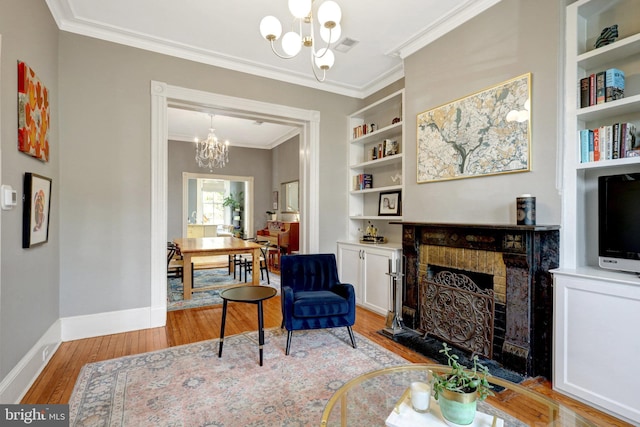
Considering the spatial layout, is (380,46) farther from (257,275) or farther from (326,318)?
(257,275)

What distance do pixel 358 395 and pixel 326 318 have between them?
1.30m

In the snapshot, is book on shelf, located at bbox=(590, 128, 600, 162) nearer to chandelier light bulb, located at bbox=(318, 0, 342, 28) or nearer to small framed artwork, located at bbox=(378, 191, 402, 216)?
chandelier light bulb, located at bbox=(318, 0, 342, 28)

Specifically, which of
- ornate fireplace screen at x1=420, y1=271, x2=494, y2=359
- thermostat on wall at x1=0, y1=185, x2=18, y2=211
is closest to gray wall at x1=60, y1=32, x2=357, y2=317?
thermostat on wall at x1=0, y1=185, x2=18, y2=211

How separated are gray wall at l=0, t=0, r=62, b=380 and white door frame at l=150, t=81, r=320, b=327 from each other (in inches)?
33.0

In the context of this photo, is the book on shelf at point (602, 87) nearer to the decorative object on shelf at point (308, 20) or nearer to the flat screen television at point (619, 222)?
the flat screen television at point (619, 222)

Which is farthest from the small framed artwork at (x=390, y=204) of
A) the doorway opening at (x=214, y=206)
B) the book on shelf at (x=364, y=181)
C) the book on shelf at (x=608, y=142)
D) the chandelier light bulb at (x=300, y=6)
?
the doorway opening at (x=214, y=206)

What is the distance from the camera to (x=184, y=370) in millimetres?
2453

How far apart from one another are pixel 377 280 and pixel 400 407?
2477 mm

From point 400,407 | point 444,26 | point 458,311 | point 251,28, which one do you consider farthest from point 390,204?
point 400,407

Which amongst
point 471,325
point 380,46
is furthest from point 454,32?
point 471,325

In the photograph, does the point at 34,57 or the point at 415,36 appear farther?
the point at 415,36

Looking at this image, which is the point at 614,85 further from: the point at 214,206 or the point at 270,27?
the point at 214,206

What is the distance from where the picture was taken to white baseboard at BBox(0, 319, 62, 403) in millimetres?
1895

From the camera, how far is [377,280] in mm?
3834
